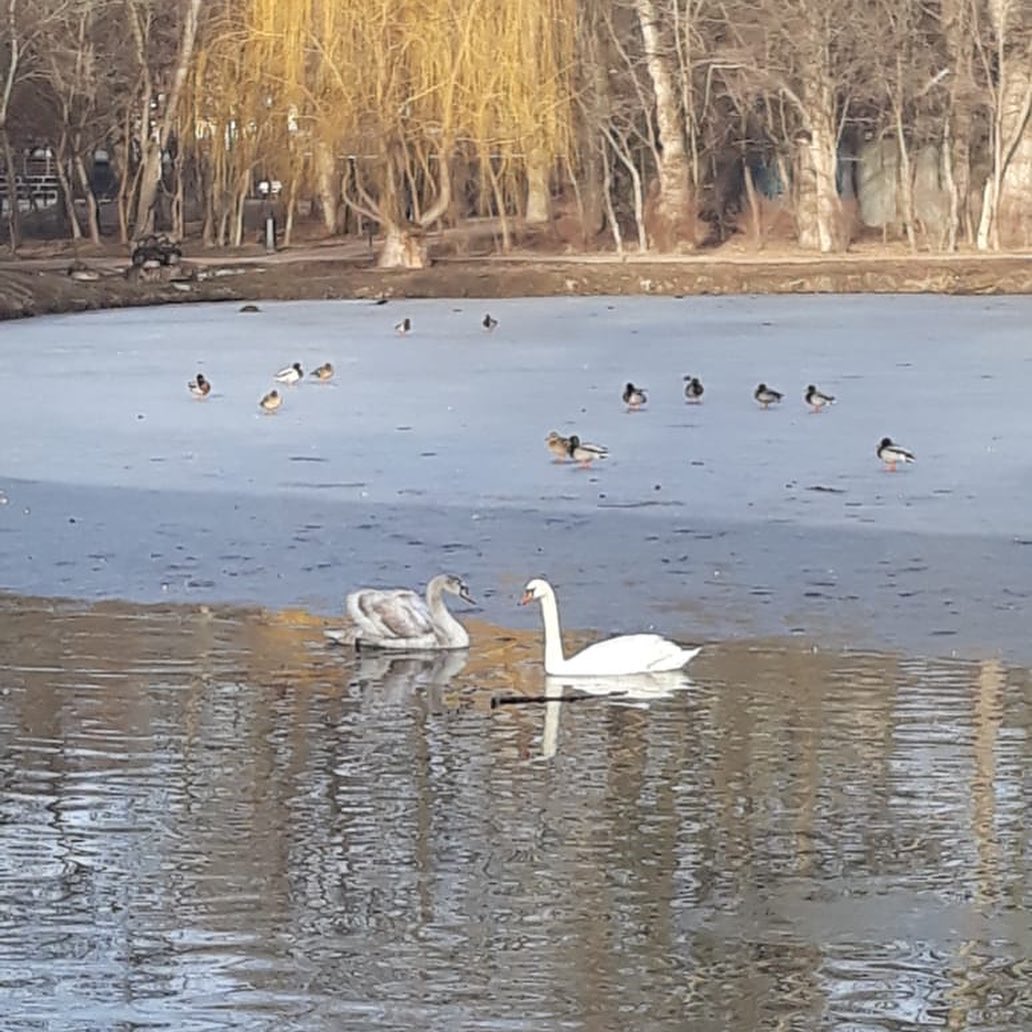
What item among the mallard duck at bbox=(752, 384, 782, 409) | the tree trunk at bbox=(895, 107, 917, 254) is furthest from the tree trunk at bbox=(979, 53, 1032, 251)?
the mallard duck at bbox=(752, 384, 782, 409)

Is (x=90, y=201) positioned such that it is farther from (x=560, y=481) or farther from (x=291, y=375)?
(x=560, y=481)

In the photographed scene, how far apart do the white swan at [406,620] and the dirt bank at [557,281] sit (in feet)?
89.8

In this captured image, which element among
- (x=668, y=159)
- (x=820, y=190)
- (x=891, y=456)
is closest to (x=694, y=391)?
(x=891, y=456)

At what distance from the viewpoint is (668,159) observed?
47.2m

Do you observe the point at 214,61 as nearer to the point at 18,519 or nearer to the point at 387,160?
the point at 387,160

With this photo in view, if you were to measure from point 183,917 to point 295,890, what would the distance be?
0.36 m

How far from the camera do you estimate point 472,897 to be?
22.2 feet

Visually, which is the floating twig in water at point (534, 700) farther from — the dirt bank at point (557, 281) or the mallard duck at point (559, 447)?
the dirt bank at point (557, 281)

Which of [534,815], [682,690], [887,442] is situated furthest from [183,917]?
[887,442]

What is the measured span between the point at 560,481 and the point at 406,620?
5.84 metres

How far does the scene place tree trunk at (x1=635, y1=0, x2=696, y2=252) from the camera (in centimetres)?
4666

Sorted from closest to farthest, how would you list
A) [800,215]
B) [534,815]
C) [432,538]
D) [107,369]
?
[534,815] → [432,538] → [107,369] → [800,215]

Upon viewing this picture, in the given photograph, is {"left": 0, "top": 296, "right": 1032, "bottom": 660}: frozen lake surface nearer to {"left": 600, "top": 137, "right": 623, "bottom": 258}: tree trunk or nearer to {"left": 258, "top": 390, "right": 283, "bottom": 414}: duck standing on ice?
{"left": 258, "top": 390, "right": 283, "bottom": 414}: duck standing on ice

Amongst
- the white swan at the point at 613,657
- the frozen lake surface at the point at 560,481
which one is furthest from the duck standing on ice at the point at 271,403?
the white swan at the point at 613,657
